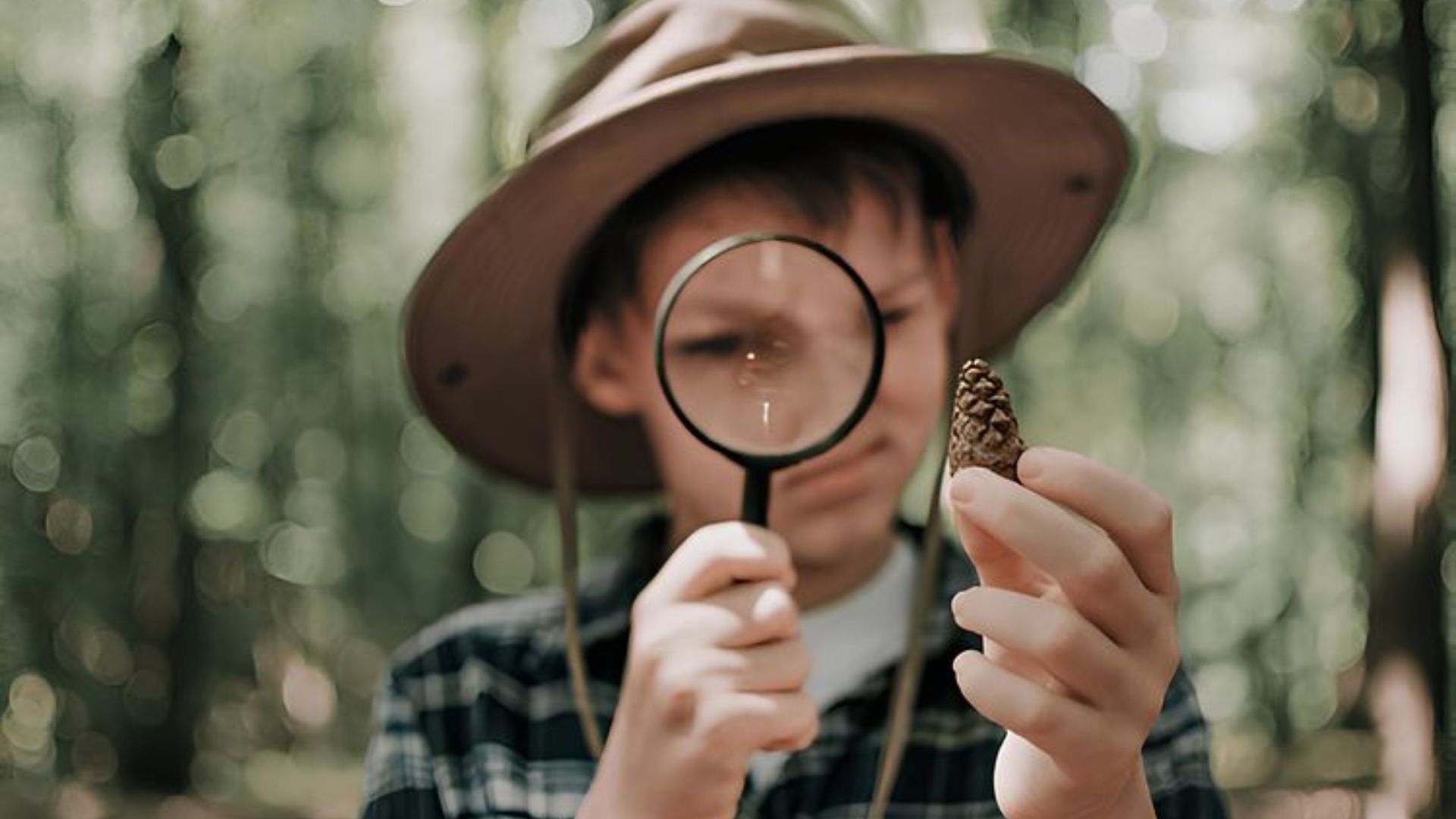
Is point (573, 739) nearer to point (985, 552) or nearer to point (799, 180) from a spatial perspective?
point (799, 180)

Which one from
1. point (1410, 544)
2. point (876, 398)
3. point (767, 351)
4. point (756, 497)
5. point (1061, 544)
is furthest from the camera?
point (1410, 544)

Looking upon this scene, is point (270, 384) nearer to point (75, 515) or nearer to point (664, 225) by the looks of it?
point (75, 515)

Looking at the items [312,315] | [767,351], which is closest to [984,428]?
[767,351]

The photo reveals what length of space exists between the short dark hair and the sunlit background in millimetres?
5549

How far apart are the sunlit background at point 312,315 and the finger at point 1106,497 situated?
6433 millimetres

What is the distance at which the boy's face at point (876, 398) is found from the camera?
2172 mm

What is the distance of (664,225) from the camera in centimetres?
230

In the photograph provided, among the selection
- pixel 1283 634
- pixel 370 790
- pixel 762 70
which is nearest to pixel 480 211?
pixel 762 70

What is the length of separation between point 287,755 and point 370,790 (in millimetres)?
13201

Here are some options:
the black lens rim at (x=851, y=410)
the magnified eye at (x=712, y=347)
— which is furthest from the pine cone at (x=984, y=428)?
the magnified eye at (x=712, y=347)

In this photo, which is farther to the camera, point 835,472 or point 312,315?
point 312,315

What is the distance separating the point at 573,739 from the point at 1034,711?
114 cm

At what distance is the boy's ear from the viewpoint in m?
2.50

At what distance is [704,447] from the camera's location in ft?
7.17
